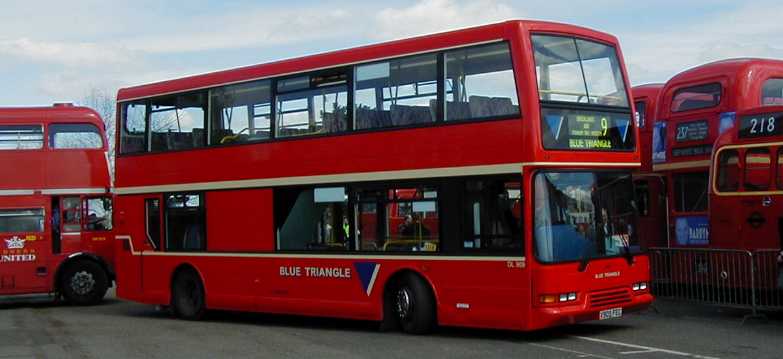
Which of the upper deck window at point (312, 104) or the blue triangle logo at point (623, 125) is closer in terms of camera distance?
the blue triangle logo at point (623, 125)

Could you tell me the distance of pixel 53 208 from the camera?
2217 cm

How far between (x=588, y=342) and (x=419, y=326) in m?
2.34

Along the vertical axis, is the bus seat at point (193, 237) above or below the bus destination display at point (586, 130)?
below

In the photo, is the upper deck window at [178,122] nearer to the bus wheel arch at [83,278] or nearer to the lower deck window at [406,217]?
the lower deck window at [406,217]

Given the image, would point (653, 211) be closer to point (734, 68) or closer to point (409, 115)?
point (734, 68)

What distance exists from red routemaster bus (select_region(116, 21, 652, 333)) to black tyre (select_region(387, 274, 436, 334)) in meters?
0.03

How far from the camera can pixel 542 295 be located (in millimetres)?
12570

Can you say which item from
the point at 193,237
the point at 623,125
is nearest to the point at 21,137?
the point at 193,237

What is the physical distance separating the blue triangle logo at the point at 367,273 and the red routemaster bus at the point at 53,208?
31.3 ft

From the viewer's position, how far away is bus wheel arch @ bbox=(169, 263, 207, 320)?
1786 centimetres

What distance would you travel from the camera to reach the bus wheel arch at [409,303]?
45.5ft

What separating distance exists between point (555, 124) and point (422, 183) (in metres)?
2.10

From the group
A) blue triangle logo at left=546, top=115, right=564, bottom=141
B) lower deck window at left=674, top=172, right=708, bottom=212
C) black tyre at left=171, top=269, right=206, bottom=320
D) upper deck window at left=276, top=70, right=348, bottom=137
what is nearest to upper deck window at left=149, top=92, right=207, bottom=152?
upper deck window at left=276, top=70, right=348, bottom=137

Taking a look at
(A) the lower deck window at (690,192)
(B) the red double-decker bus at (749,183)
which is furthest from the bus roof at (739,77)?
(B) the red double-decker bus at (749,183)
